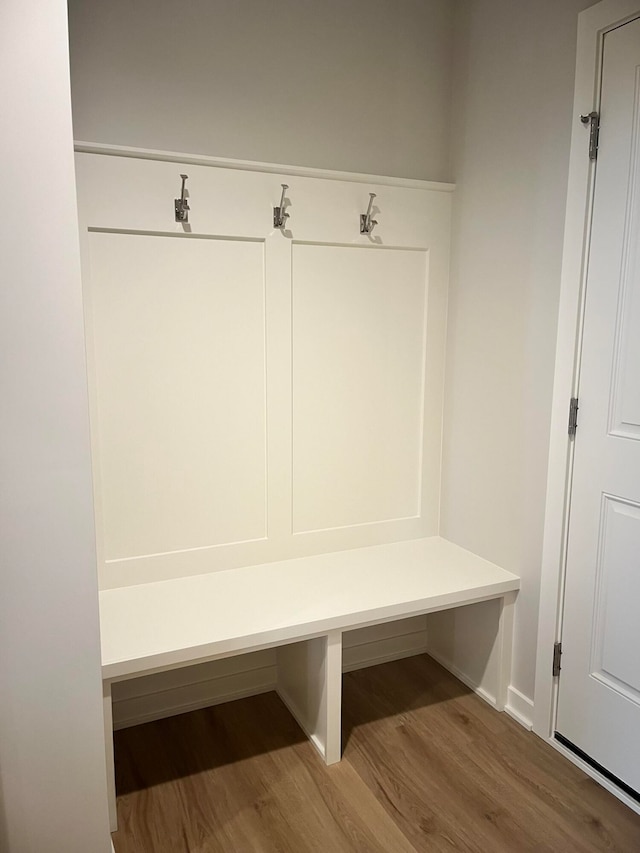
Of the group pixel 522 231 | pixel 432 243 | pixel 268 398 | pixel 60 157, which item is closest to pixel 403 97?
pixel 432 243

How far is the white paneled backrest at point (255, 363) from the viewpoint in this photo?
2.03 metres

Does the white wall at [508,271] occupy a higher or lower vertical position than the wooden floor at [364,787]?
higher

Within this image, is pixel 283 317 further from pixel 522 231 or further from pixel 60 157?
pixel 60 157

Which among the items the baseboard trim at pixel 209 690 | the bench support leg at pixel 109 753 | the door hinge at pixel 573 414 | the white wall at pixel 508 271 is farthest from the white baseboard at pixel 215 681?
the door hinge at pixel 573 414

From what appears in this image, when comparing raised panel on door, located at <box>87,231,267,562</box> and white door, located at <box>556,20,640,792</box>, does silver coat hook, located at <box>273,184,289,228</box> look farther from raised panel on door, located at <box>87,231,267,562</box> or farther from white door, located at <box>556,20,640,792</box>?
white door, located at <box>556,20,640,792</box>

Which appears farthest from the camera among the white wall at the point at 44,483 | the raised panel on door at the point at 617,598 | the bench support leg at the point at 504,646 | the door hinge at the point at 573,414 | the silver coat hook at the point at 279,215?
the bench support leg at the point at 504,646

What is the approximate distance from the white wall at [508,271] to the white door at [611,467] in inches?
6.0

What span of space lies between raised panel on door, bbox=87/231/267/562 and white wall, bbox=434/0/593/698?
0.76 m

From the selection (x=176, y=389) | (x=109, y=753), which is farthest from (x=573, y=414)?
(x=109, y=753)

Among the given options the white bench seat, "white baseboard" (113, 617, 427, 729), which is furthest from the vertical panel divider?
"white baseboard" (113, 617, 427, 729)

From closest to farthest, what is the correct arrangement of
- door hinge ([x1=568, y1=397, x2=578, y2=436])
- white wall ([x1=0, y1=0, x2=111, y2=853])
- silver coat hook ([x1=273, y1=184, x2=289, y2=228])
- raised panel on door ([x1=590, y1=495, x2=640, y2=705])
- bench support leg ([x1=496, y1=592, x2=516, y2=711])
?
white wall ([x1=0, y1=0, x2=111, y2=853]) → raised panel on door ([x1=590, y1=495, x2=640, y2=705]) → door hinge ([x1=568, y1=397, x2=578, y2=436]) → silver coat hook ([x1=273, y1=184, x2=289, y2=228]) → bench support leg ([x1=496, y1=592, x2=516, y2=711])

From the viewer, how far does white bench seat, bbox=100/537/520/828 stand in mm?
1830

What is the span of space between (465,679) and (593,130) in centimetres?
191

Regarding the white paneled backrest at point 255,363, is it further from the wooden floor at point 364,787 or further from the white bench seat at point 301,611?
the wooden floor at point 364,787
